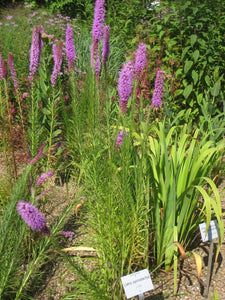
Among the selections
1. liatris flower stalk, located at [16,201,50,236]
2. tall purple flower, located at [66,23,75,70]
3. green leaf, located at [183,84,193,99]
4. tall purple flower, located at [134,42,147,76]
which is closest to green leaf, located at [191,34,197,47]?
green leaf, located at [183,84,193,99]

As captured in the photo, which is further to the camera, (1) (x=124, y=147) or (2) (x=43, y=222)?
(1) (x=124, y=147)

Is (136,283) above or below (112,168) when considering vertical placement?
below

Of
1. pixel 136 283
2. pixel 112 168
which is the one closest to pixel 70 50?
pixel 112 168

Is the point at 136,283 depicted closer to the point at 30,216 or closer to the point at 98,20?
the point at 30,216

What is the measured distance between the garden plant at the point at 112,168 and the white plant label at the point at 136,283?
125 mm

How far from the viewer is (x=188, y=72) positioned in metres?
3.73

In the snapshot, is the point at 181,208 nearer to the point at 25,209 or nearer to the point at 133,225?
the point at 133,225

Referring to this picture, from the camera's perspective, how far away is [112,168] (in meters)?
1.71

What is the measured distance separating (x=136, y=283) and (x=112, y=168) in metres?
0.57

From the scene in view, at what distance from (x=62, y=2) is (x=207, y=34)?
743cm

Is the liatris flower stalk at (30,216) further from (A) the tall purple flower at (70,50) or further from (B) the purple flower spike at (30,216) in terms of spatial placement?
(A) the tall purple flower at (70,50)

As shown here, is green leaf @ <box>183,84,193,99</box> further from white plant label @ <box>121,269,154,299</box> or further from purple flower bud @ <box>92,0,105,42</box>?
white plant label @ <box>121,269,154,299</box>

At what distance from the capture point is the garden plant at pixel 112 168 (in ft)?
5.11

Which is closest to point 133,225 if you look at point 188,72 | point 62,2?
point 188,72
